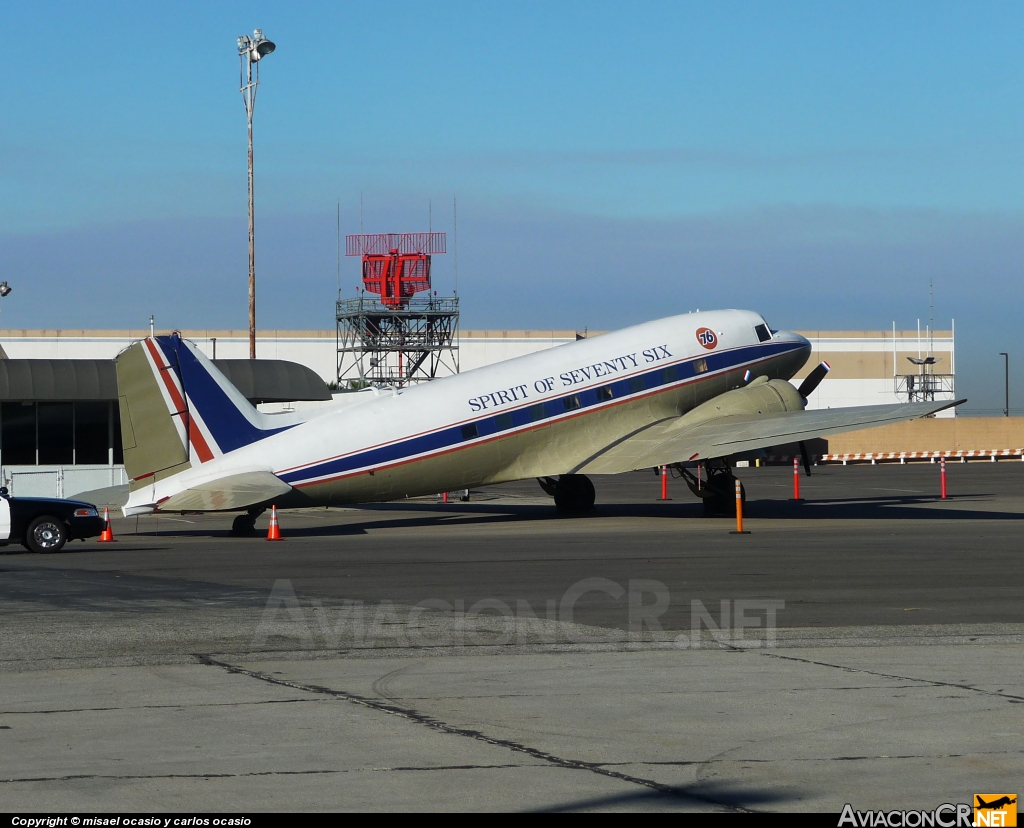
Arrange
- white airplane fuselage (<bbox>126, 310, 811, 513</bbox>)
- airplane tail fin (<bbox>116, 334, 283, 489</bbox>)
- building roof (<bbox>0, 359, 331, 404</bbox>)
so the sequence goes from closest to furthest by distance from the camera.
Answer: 1. airplane tail fin (<bbox>116, 334, 283, 489</bbox>)
2. white airplane fuselage (<bbox>126, 310, 811, 513</bbox>)
3. building roof (<bbox>0, 359, 331, 404</bbox>)

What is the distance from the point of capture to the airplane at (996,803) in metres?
6.44

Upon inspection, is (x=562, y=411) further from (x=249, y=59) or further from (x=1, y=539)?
(x=249, y=59)

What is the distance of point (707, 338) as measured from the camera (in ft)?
107

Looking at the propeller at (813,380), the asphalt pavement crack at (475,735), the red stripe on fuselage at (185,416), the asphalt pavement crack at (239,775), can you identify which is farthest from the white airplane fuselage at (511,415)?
the asphalt pavement crack at (239,775)

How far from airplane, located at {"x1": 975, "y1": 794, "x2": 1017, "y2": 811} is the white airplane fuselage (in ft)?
68.7

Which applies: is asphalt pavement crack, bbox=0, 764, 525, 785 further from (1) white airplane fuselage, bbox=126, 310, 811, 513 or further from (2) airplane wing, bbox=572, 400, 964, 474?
(2) airplane wing, bbox=572, 400, 964, 474

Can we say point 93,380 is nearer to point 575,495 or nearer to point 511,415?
point 575,495

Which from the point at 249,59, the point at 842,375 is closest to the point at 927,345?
the point at 842,375

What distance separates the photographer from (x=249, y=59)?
42.5m

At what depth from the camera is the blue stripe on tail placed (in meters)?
26.3

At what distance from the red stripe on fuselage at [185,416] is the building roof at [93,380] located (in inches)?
782

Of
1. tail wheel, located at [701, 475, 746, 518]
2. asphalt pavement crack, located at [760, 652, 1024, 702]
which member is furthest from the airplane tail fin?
asphalt pavement crack, located at [760, 652, 1024, 702]

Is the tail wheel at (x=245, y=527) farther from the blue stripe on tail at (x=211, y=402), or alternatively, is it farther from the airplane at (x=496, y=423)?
the blue stripe on tail at (x=211, y=402)

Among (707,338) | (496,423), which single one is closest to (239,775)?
(496,423)
